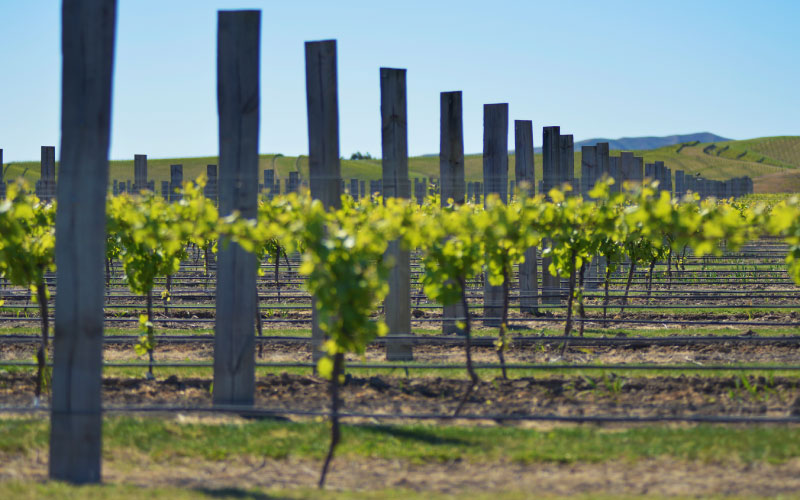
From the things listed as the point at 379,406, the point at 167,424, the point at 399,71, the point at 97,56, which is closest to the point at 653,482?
the point at 379,406

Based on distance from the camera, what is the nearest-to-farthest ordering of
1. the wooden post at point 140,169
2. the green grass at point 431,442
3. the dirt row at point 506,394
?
the green grass at point 431,442
the dirt row at point 506,394
the wooden post at point 140,169

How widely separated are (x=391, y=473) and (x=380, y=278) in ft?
4.14

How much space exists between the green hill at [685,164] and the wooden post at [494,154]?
42.2 m

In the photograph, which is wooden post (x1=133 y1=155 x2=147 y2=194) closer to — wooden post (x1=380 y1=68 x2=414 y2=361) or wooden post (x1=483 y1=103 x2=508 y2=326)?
wooden post (x1=483 y1=103 x2=508 y2=326)

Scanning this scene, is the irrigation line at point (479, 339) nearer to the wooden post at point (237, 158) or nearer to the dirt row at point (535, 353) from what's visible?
the dirt row at point (535, 353)

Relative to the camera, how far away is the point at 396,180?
7.96 m

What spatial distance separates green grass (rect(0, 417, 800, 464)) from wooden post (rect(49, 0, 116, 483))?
0.59 m

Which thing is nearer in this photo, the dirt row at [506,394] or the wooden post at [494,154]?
the dirt row at [506,394]

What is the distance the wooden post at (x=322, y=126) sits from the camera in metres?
7.05

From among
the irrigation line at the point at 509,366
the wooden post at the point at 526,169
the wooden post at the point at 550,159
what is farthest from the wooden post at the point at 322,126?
the wooden post at the point at 550,159

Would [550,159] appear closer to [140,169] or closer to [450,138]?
[450,138]

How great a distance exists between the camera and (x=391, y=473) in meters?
4.92

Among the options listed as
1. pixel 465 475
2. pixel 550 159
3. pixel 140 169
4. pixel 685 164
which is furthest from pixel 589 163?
pixel 685 164

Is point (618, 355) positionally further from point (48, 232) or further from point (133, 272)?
point (48, 232)
